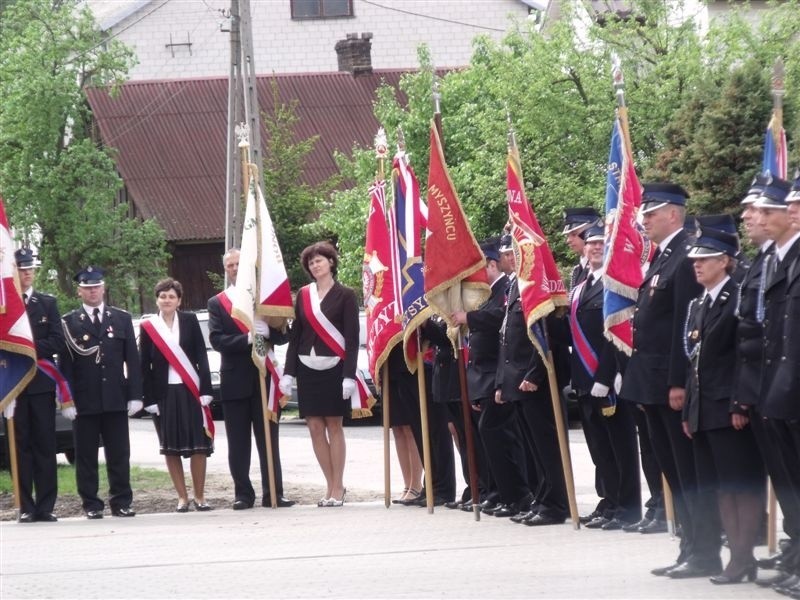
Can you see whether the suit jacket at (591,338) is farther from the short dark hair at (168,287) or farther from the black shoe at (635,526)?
the short dark hair at (168,287)

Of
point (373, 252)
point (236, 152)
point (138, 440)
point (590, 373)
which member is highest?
point (236, 152)

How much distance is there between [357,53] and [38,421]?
3612 cm

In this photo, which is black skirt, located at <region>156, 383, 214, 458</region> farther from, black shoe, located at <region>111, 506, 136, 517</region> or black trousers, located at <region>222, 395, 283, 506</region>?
black shoe, located at <region>111, 506, 136, 517</region>

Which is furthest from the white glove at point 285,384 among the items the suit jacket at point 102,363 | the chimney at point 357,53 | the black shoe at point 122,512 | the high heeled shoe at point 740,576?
the chimney at point 357,53

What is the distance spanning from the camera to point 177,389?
43.7 feet

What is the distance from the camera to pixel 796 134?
20.8 m

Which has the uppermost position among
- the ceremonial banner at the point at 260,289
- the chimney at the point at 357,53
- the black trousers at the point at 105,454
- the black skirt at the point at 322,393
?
the chimney at the point at 357,53

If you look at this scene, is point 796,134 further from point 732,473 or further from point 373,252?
point 732,473

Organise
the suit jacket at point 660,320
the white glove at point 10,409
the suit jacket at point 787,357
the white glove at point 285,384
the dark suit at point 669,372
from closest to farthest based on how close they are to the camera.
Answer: the suit jacket at point 787,357 → the dark suit at point 669,372 → the suit jacket at point 660,320 → the white glove at point 10,409 → the white glove at point 285,384

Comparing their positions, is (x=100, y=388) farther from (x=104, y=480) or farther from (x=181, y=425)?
(x=104, y=480)

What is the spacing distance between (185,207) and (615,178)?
33.7m

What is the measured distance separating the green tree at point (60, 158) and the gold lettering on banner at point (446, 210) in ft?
86.1

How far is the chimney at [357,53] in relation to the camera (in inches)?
1885

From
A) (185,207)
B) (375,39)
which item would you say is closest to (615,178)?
(185,207)
